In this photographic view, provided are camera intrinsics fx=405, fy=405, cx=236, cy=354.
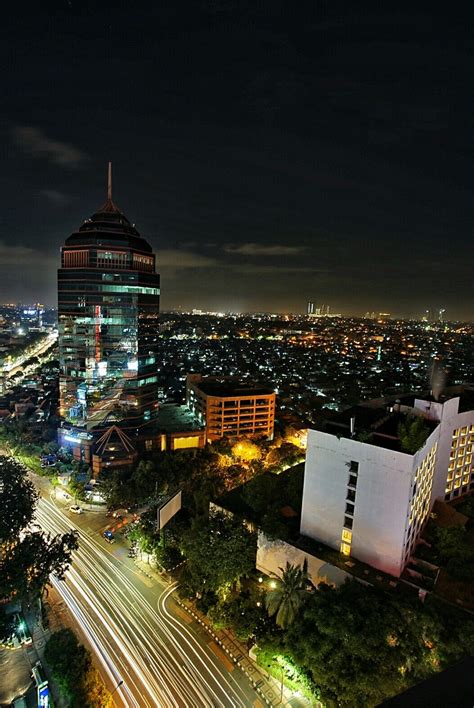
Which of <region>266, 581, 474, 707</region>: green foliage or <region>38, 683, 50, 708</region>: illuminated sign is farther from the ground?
<region>266, 581, 474, 707</region>: green foliage

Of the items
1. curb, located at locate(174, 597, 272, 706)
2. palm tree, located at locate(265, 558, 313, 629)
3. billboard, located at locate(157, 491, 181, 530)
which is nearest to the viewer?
curb, located at locate(174, 597, 272, 706)

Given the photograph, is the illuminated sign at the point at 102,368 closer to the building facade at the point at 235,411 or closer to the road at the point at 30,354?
the building facade at the point at 235,411

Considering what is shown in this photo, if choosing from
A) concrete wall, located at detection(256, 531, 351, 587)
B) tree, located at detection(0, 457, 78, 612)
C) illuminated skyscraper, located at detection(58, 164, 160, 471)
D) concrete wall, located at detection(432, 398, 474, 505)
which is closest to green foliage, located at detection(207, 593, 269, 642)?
concrete wall, located at detection(256, 531, 351, 587)

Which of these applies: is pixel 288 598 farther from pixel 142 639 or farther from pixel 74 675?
pixel 74 675

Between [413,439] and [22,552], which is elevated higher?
[413,439]

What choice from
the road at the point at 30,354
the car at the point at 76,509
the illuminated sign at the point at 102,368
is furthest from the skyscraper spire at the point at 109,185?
the road at the point at 30,354

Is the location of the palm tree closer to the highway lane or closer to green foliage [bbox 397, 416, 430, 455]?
the highway lane

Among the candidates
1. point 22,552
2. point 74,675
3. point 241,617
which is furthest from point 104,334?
point 74,675
